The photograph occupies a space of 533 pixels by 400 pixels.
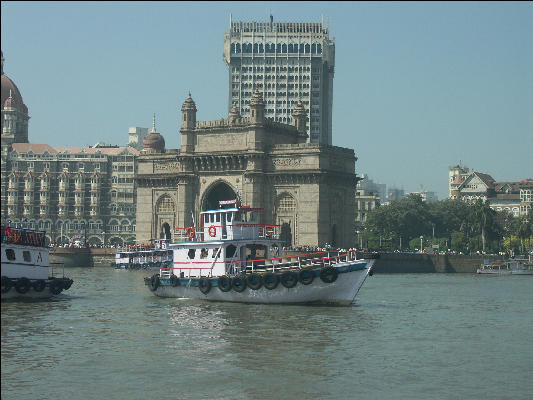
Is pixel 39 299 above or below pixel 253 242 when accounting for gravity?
below

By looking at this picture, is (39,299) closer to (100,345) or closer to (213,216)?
(213,216)

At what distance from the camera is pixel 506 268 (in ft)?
362

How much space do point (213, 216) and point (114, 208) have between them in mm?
127727

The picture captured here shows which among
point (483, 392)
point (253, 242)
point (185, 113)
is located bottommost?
point (483, 392)

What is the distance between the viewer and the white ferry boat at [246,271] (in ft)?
154

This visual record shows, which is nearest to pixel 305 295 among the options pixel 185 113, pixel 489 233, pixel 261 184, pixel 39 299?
pixel 39 299

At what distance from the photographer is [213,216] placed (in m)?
51.6

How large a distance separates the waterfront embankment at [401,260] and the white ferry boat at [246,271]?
5475cm

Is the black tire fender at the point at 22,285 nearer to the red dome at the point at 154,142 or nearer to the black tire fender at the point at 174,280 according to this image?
the black tire fender at the point at 174,280

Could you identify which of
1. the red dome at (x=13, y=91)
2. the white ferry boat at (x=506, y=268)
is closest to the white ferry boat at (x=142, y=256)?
the white ferry boat at (x=506, y=268)

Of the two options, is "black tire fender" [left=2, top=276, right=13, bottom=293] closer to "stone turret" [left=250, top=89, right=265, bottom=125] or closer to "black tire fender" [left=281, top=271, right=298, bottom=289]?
"black tire fender" [left=281, top=271, right=298, bottom=289]

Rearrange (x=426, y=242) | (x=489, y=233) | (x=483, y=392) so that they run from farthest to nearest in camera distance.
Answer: (x=426, y=242)
(x=489, y=233)
(x=483, y=392)

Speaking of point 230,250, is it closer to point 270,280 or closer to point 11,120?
point 270,280

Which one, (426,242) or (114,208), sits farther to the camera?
(114,208)
